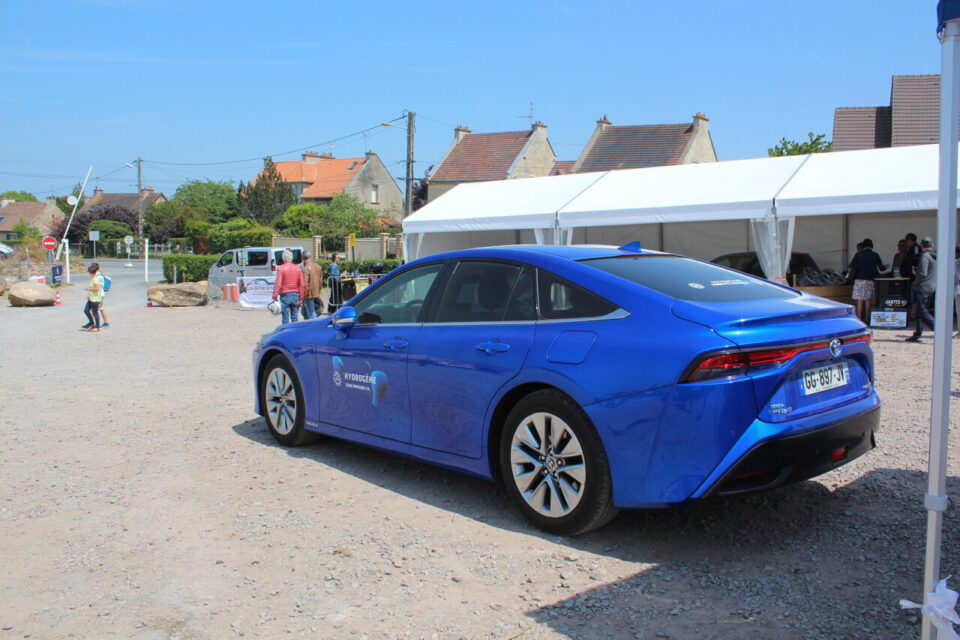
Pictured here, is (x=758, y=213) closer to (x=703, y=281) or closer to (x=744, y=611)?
(x=703, y=281)

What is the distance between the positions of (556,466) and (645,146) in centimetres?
4738

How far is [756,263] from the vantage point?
17719mm

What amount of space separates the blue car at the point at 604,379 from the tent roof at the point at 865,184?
33.7ft

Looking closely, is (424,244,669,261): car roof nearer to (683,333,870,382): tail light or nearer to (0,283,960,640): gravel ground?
(683,333,870,382): tail light

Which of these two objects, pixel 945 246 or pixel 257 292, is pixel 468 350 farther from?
pixel 257 292

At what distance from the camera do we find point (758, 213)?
49.3ft

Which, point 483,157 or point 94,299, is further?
point 483,157

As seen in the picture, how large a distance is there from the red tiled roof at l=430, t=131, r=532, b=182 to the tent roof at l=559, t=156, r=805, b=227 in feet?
118

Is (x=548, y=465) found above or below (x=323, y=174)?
below

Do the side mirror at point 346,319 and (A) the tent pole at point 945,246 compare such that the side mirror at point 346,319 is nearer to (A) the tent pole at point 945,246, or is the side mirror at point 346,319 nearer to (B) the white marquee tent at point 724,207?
(A) the tent pole at point 945,246

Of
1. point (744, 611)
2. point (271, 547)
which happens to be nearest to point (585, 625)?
point (744, 611)

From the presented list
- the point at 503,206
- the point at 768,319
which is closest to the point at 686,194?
the point at 503,206

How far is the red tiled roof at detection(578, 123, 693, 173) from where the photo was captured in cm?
4778

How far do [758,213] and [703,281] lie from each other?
11.5 metres
